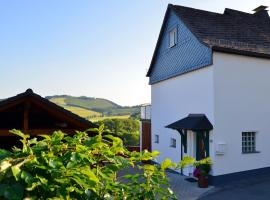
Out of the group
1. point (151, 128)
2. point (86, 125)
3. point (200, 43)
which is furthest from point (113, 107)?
point (86, 125)

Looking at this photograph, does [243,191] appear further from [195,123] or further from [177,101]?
[177,101]

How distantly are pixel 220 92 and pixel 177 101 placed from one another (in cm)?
412

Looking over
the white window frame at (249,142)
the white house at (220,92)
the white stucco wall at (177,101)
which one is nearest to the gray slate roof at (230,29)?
the white house at (220,92)

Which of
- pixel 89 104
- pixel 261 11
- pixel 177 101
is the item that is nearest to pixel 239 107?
pixel 177 101

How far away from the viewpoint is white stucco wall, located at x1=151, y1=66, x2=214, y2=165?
15.0m

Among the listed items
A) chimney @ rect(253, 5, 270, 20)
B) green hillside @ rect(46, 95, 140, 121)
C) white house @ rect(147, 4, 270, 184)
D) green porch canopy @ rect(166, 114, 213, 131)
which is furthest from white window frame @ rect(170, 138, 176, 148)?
green hillside @ rect(46, 95, 140, 121)

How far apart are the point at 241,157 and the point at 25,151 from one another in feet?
47.2

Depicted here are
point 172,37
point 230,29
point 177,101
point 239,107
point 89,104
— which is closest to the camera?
point 239,107

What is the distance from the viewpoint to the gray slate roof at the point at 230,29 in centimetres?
1542

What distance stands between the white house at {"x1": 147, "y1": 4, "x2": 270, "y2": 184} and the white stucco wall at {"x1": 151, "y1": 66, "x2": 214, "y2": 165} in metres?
0.05

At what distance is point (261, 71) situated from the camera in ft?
51.4

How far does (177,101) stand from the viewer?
59.9 feet

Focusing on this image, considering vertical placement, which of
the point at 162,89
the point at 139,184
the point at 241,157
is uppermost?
the point at 162,89

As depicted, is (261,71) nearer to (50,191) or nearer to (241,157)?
(241,157)
